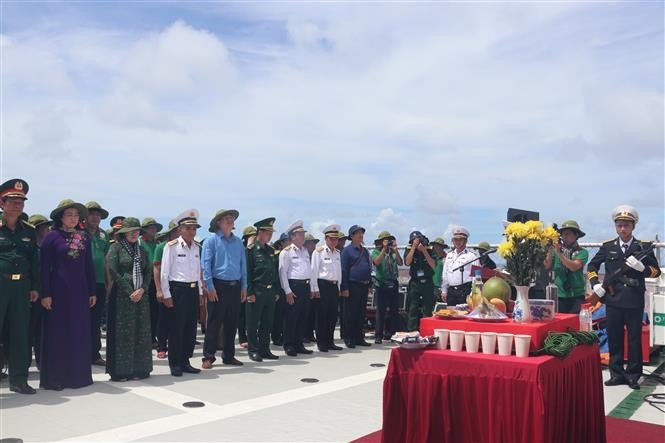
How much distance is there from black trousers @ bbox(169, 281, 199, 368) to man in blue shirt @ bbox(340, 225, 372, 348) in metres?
3.06

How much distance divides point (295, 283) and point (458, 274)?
2420mm

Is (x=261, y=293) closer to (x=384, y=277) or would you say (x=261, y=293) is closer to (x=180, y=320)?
(x=180, y=320)

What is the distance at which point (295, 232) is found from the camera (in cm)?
851

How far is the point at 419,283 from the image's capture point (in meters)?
9.60

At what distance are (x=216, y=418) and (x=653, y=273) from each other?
4.61 m

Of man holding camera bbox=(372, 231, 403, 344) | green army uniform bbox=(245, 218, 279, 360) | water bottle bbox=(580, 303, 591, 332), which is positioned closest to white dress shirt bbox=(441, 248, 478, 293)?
man holding camera bbox=(372, 231, 403, 344)

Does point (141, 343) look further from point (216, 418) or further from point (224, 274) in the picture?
point (216, 418)

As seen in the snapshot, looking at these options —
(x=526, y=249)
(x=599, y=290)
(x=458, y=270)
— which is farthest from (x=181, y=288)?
(x=599, y=290)

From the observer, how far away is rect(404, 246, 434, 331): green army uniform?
9570 mm

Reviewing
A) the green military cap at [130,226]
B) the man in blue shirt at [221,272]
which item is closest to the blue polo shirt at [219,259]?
the man in blue shirt at [221,272]

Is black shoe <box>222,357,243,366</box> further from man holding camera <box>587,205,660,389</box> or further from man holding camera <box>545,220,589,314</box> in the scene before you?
man holding camera <box>587,205,660,389</box>

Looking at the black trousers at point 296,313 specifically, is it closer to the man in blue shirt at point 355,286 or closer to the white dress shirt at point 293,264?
the white dress shirt at point 293,264

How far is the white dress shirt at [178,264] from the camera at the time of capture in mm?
6777

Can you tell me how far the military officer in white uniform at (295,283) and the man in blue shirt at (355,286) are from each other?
3.36 feet
